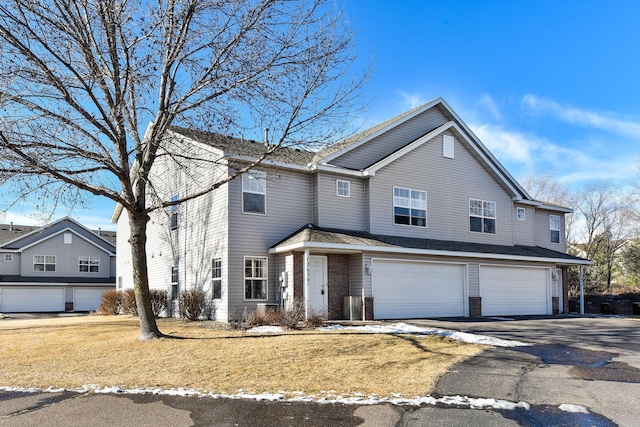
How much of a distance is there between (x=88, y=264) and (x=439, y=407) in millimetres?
39680

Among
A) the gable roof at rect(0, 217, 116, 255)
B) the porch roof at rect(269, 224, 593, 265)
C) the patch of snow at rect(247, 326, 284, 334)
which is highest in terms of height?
the gable roof at rect(0, 217, 116, 255)

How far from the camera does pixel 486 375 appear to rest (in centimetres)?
913

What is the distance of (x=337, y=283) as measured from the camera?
60.2 feet

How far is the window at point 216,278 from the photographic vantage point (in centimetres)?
1773

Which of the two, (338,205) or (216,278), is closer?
(216,278)

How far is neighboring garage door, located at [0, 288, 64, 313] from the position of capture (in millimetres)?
37031

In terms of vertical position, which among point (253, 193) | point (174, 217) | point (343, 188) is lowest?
point (174, 217)

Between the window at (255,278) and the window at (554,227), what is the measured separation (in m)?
16.6

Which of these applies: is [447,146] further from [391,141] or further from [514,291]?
[514,291]

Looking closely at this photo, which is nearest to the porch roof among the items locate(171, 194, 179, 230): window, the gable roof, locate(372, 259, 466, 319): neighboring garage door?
locate(372, 259, 466, 319): neighboring garage door

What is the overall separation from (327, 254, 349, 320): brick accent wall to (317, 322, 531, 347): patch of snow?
2834 mm

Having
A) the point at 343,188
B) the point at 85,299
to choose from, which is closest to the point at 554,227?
the point at 343,188

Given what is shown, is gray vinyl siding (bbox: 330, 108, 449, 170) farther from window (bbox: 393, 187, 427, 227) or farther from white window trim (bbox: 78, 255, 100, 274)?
white window trim (bbox: 78, 255, 100, 274)

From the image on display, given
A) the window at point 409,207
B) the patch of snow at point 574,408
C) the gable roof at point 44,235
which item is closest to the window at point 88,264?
the gable roof at point 44,235
